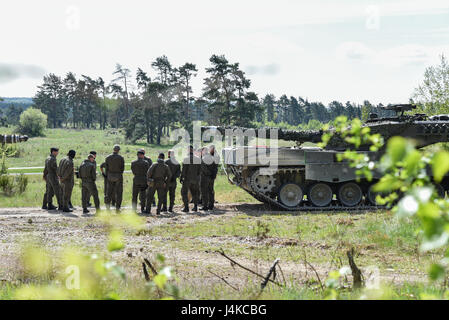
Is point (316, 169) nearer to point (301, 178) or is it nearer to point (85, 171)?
point (301, 178)

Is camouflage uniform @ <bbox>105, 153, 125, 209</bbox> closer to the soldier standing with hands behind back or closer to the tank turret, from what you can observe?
the soldier standing with hands behind back

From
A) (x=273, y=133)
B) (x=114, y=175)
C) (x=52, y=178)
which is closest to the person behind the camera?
(x=114, y=175)

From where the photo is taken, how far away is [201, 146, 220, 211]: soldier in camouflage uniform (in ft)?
54.9

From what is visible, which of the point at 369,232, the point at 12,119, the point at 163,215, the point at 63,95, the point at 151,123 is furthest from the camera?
the point at 12,119

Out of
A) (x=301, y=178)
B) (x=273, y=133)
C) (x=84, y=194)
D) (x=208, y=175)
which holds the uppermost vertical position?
(x=273, y=133)

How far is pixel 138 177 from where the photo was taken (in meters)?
16.0

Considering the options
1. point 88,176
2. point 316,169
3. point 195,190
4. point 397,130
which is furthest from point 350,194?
point 88,176

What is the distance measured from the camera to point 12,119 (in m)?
119

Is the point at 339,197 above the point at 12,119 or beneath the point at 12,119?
beneath

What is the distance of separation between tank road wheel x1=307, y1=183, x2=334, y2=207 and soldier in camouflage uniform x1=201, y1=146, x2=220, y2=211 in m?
3.09

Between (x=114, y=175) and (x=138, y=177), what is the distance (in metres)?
0.76
